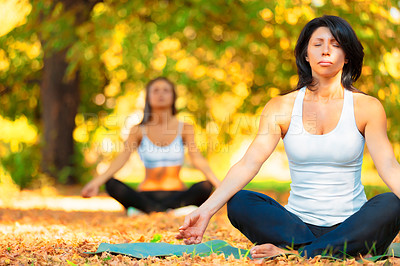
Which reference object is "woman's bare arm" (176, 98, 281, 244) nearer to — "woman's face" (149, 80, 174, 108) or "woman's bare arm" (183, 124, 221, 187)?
"woman's bare arm" (183, 124, 221, 187)

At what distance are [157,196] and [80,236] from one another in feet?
6.36

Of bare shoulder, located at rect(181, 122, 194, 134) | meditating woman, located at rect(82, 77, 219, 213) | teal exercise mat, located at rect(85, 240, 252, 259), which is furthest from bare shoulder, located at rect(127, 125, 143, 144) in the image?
teal exercise mat, located at rect(85, 240, 252, 259)

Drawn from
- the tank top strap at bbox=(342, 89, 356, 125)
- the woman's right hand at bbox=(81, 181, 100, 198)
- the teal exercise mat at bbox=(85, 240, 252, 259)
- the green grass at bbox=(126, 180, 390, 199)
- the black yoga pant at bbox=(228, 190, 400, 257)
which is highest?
the tank top strap at bbox=(342, 89, 356, 125)

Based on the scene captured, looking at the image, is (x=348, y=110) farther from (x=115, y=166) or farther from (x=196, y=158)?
(x=115, y=166)

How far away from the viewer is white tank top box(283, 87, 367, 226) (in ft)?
8.97

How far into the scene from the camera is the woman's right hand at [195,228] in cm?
266

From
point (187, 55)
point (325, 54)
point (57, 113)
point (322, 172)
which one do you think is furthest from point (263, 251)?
point (57, 113)

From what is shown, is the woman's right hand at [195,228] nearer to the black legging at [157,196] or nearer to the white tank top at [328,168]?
the white tank top at [328,168]

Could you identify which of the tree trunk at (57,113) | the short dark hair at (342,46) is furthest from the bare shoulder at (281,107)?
the tree trunk at (57,113)

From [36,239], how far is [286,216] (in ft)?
5.43

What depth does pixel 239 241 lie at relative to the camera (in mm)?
3584

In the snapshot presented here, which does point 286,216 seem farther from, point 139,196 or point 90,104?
point 90,104

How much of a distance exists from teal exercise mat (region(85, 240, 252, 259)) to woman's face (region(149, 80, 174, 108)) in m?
2.68

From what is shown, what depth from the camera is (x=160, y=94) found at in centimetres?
560
